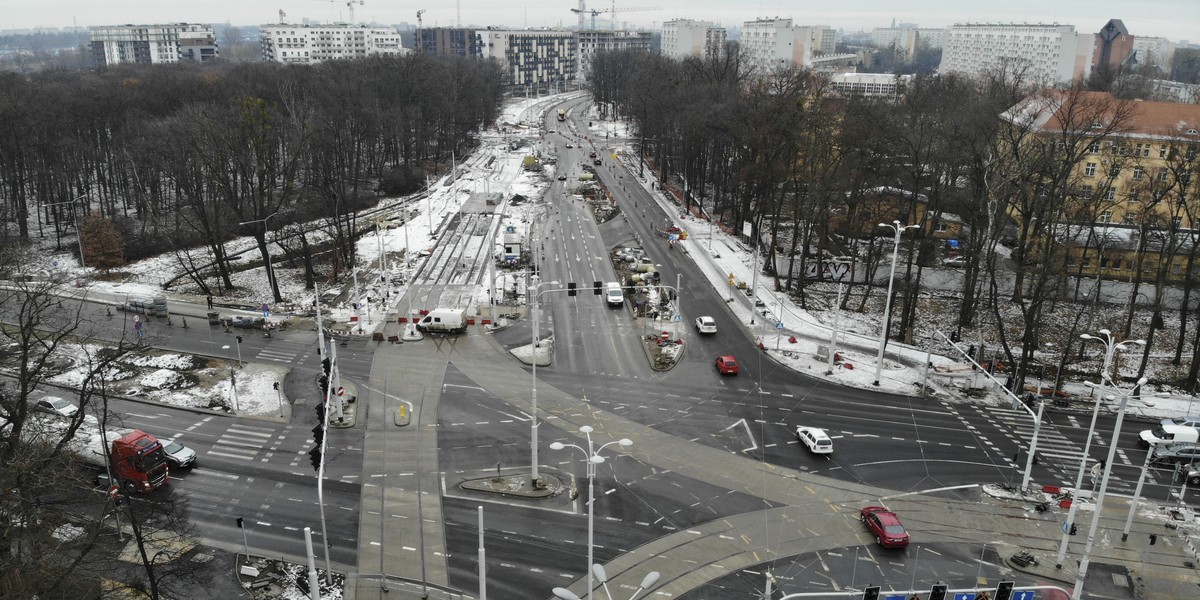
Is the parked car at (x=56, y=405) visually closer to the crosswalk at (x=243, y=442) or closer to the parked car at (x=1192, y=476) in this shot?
the crosswalk at (x=243, y=442)

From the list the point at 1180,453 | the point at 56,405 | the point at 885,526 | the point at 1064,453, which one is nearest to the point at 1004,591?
the point at 885,526

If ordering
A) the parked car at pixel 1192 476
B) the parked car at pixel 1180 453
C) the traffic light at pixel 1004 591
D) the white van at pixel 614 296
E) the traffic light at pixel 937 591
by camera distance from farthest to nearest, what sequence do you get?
the white van at pixel 614 296
the parked car at pixel 1180 453
the parked car at pixel 1192 476
the traffic light at pixel 1004 591
the traffic light at pixel 937 591

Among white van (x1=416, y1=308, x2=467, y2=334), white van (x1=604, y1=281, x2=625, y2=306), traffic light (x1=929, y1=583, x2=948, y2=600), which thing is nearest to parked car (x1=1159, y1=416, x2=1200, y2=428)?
traffic light (x1=929, y1=583, x2=948, y2=600)

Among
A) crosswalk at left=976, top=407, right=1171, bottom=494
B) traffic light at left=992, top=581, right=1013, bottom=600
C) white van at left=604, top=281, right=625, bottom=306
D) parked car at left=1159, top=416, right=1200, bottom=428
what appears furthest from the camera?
white van at left=604, top=281, right=625, bottom=306

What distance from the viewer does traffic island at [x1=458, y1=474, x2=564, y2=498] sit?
35.1 meters

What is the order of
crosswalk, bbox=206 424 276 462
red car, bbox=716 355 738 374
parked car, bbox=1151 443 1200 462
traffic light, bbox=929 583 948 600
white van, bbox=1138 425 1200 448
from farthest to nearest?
red car, bbox=716 355 738 374
white van, bbox=1138 425 1200 448
parked car, bbox=1151 443 1200 462
crosswalk, bbox=206 424 276 462
traffic light, bbox=929 583 948 600

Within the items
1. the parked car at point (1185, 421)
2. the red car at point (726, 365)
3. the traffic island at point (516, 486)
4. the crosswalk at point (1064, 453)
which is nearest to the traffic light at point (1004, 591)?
the crosswalk at point (1064, 453)

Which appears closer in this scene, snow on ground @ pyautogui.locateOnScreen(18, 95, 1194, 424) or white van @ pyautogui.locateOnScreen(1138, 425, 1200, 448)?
white van @ pyautogui.locateOnScreen(1138, 425, 1200, 448)

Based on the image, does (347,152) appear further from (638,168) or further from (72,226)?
(638,168)

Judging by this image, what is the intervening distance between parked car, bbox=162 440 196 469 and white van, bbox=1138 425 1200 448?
48.7 metres

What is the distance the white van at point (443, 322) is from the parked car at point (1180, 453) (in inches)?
1651

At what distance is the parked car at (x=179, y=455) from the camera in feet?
120

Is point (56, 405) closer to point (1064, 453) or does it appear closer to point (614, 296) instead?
point (614, 296)

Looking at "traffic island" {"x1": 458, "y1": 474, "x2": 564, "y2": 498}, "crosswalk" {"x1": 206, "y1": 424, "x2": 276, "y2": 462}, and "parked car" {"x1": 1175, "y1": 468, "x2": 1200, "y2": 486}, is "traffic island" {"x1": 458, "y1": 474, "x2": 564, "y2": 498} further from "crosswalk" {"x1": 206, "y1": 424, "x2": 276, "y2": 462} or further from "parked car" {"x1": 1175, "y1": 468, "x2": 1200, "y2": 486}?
"parked car" {"x1": 1175, "y1": 468, "x2": 1200, "y2": 486}
